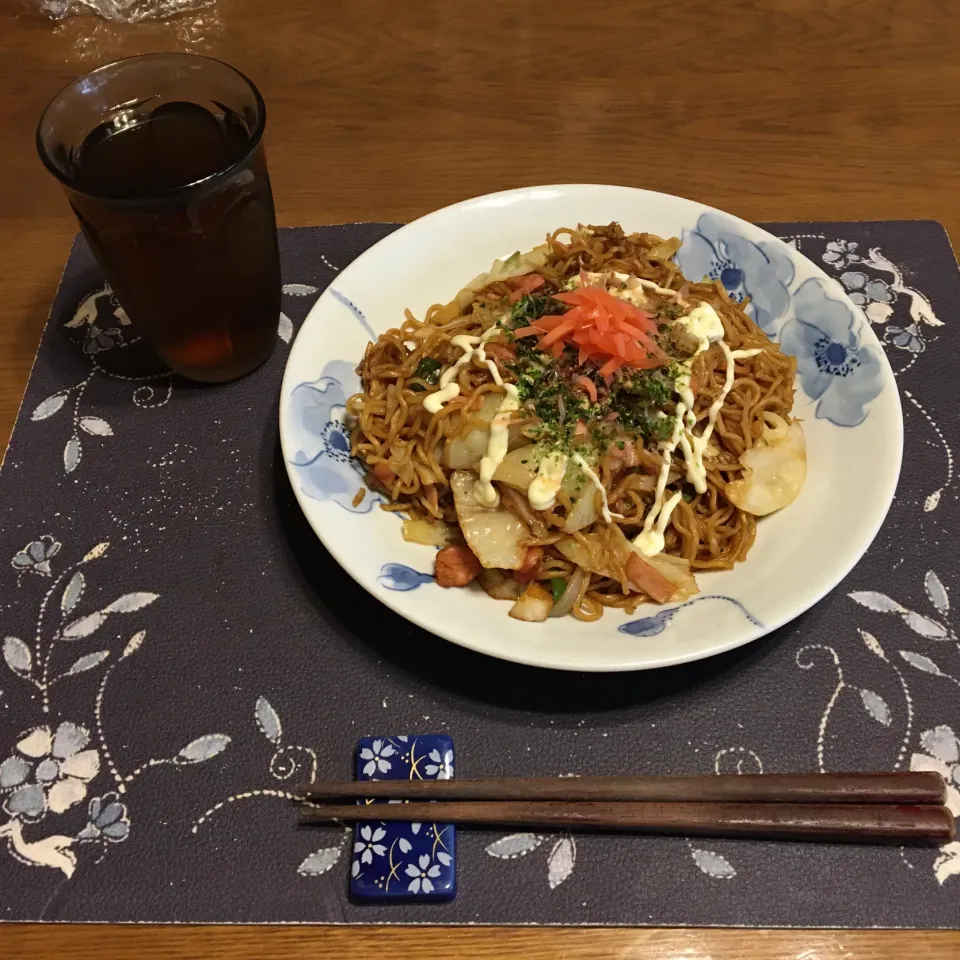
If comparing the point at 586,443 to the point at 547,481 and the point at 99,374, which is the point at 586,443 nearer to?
the point at 547,481

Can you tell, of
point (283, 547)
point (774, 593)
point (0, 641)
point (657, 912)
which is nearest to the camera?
point (657, 912)

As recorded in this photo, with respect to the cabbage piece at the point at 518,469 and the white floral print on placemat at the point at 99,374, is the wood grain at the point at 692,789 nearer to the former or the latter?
the cabbage piece at the point at 518,469

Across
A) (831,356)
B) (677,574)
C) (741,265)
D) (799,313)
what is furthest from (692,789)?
A: (741,265)

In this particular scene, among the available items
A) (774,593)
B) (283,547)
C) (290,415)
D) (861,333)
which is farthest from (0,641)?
(861,333)

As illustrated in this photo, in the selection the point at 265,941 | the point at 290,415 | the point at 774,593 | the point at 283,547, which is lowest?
the point at 265,941

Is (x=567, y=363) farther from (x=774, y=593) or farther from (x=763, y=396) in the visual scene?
(x=774, y=593)

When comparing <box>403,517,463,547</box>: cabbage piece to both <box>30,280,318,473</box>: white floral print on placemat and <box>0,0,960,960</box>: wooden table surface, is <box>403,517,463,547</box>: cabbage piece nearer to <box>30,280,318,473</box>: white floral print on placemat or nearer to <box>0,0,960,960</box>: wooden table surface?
<box>30,280,318,473</box>: white floral print on placemat
